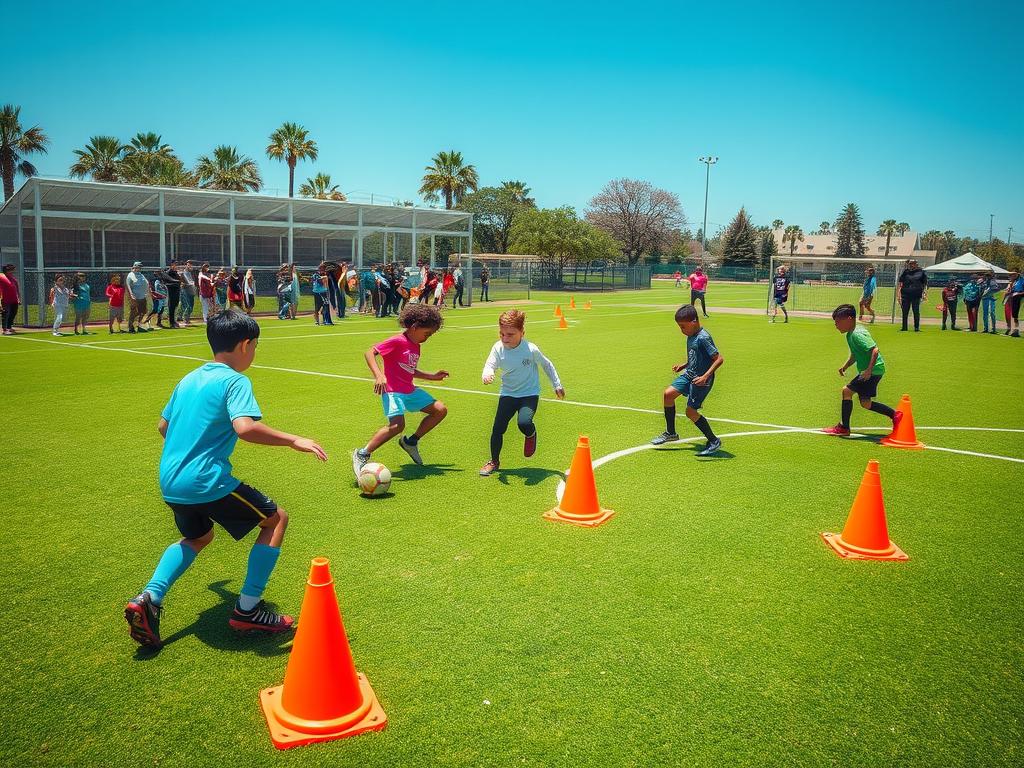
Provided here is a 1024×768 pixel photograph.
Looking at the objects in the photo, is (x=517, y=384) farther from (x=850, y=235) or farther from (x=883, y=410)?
(x=850, y=235)

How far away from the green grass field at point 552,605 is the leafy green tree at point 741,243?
89380 mm

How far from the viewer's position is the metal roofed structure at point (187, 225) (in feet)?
97.8

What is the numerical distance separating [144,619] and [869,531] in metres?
4.71

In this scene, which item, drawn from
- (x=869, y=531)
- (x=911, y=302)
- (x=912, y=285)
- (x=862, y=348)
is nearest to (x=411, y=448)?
(x=869, y=531)

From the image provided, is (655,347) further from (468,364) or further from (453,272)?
(453,272)

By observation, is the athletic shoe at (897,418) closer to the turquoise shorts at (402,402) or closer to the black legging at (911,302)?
the turquoise shorts at (402,402)

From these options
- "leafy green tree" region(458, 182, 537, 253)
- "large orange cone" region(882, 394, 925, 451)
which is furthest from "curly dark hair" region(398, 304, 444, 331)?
"leafy green tree" region(458, 182, 537, 253)

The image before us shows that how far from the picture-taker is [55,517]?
19.3 feet

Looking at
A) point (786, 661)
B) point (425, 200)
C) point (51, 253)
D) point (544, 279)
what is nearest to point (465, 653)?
point (786, 661)

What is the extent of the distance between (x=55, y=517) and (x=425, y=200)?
67.2m

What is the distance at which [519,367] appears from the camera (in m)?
7.23

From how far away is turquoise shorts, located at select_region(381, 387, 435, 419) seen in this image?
712 cm

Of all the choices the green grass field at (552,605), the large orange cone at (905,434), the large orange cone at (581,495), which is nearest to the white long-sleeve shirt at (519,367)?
the green grass field at (552,605)

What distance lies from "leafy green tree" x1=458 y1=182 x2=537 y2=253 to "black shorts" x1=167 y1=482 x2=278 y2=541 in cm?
8451
